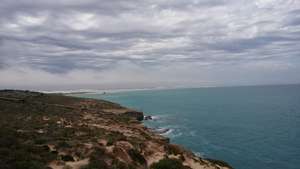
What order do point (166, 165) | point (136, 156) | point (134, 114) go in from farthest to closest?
point (134, 114) → point (136, 156) → point (166, 165)

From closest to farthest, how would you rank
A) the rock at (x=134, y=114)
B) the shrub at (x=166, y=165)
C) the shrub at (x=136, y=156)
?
the shrub at (x=166, y=165) < the shrub at (x=136, y=156) < the rock at (x=134, y=114)

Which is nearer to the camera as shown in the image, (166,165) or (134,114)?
(166,165)

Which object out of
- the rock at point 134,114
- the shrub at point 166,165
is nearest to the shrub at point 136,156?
the shrub at point 166,165

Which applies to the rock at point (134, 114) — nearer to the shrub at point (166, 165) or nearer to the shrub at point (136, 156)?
the shrub at point (136, 156)

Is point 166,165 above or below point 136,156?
below

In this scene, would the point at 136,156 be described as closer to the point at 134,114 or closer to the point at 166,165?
the point at 166,165

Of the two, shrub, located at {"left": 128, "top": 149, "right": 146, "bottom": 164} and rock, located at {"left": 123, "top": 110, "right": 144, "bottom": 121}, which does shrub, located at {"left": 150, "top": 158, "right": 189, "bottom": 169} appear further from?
rock, located at {"left": 123, "top": 110, "right": 144, "bottom": 121}

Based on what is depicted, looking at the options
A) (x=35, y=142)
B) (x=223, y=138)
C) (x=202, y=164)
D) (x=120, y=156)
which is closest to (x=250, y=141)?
(x=223, y=138)

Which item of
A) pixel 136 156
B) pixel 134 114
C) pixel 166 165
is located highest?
pixel 136 156

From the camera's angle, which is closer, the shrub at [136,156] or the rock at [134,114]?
the shrub at [136,156]

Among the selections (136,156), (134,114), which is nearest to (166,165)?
(136,156)

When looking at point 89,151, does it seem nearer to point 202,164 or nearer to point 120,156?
point 120,156
